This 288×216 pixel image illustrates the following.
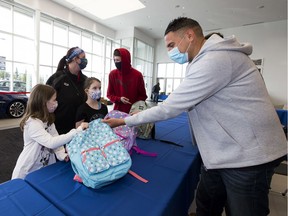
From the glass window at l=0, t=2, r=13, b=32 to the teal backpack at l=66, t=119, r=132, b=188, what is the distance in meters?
9.05

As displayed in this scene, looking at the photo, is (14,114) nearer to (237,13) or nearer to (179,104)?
(179,104)

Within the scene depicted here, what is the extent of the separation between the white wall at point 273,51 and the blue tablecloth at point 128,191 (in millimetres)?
12273

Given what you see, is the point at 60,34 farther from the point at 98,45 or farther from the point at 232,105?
the point at 232,105

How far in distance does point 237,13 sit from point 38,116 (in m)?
10.9

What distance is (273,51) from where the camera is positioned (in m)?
10.8

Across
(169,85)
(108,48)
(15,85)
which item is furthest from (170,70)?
(15,85)

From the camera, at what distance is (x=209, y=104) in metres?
1.01

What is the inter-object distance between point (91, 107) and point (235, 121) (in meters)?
1.33

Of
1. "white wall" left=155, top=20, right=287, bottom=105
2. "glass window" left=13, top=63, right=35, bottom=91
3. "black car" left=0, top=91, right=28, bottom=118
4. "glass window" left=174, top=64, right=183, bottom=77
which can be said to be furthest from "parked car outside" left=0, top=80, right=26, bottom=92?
"white wall" left=155, top=20, right=287, bottom=105

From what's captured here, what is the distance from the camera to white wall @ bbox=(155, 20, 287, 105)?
34.6ft

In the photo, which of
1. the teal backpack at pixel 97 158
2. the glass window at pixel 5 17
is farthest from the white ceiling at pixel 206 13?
the teal backpack at pixel 97 158

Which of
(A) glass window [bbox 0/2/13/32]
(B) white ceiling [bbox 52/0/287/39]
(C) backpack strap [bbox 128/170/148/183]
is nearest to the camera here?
(C) backpack strap [bbox 128/170/148/183]

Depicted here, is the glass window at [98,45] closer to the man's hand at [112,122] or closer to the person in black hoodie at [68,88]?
the person in black hoodie at [68,88]

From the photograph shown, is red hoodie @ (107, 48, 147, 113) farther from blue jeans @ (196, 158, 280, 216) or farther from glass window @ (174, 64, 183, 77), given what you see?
glass window @ (174, 64, 183, 77)
